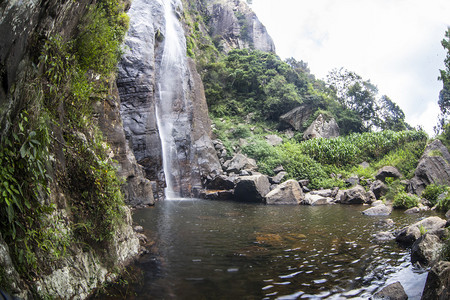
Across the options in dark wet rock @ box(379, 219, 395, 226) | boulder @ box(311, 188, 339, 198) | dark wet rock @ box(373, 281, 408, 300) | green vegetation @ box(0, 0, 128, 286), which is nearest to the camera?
green vegetation @ box(0, 0, 128, 286)

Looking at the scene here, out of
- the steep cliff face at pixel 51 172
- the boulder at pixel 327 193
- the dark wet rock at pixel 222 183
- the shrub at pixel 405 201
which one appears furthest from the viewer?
the dark wet rock at pixel 222 183

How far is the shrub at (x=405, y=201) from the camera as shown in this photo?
1385cm

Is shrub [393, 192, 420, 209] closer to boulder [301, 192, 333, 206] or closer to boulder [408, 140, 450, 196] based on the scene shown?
boulder [408, 140, 450, 196]

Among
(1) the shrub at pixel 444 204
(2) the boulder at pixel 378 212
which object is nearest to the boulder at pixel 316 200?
(2) the boulder at pixel 378 212

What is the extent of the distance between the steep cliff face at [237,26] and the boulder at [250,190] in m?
37.0

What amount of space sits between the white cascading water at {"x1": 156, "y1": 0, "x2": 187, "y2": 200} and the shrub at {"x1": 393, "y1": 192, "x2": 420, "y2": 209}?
12.5m

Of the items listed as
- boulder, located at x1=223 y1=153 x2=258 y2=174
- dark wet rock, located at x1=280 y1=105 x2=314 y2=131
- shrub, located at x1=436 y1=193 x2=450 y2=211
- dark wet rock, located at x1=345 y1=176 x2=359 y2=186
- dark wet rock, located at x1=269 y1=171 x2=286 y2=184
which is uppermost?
dark wet rock, located at x1=280 y1=105 x2=314 y2=131

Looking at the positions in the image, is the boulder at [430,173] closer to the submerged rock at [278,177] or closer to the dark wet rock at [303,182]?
the dark wet rock at [303,182]

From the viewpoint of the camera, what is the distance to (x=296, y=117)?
3328cm

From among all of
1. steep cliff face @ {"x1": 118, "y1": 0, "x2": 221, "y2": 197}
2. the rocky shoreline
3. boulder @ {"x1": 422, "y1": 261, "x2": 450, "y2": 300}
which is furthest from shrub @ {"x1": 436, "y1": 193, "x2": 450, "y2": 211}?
steep cliff face @ {"x1": 118, "y1": 0, "x2": 221, "y2": 197}

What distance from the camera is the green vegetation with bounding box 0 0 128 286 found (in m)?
3.10

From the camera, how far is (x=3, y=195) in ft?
9.21

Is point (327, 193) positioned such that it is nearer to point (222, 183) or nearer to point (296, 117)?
point (222, 183)

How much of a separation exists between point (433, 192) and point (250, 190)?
9.41 m
